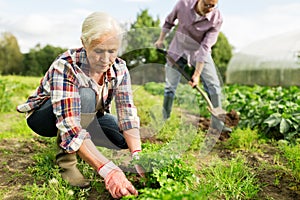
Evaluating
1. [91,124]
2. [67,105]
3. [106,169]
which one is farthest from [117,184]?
[91,124]

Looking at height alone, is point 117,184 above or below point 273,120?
above

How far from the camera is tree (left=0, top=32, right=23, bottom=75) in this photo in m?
17.6

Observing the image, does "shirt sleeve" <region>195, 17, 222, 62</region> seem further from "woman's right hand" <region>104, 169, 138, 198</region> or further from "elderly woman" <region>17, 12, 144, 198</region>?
"woman's right hand" <region>104, 169, 138, 198</region>

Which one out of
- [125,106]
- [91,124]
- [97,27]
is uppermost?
[97,27]

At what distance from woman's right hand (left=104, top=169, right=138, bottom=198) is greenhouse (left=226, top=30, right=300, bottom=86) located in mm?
→ 8290

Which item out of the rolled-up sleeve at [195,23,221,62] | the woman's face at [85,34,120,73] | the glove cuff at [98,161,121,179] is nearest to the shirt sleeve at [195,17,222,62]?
the rolled-up sleeve at [195,23,221,62]

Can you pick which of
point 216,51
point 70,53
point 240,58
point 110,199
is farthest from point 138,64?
point 216,51

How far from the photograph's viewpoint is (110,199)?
2.01 meters

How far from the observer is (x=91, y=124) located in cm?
232

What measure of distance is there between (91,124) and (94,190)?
42 cm

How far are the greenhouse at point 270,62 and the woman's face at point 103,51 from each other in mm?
8106

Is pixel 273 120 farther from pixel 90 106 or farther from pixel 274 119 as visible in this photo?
pixel 90 106

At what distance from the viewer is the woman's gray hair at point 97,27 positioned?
1.88 meters

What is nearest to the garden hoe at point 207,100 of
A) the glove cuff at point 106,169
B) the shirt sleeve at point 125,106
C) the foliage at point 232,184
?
the foliage at point 232,184
